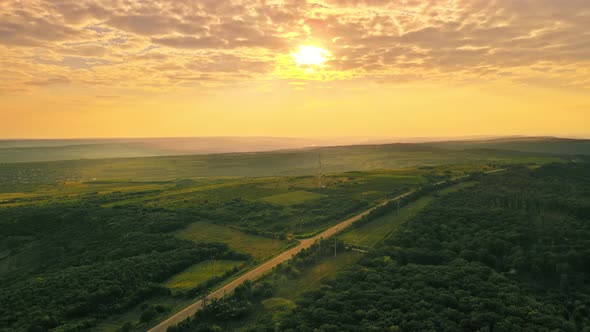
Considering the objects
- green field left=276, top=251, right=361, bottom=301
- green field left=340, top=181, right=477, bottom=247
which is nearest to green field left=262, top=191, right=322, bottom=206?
green field left=340, top=181, right=477, bottom=247

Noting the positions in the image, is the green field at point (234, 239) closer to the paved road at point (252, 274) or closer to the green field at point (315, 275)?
the paved road at point (252, 274)

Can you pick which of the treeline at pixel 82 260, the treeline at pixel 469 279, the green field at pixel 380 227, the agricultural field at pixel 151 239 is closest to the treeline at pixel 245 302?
the agricultural field at pixel 151 239

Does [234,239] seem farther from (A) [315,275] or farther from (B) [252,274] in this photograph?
(A) [315,275]

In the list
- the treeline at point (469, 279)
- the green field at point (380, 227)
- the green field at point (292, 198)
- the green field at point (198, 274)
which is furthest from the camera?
the green field at point (292, 198)

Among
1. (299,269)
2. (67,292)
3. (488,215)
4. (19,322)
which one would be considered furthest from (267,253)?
(488,215)

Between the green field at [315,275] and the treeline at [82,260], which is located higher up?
the green field at [315,275]

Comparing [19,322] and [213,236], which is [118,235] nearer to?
[213,236]

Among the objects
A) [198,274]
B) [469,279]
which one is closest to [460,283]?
[469,279]
